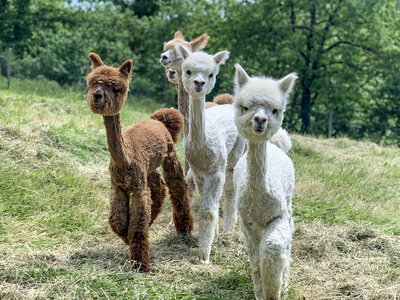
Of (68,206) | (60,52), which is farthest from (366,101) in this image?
(68,206)

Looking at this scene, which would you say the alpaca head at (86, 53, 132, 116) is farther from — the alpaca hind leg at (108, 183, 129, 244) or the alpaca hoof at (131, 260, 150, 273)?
the alpaca hoof at (131, 260, 150, 273)

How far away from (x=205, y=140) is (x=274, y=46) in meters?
16.4

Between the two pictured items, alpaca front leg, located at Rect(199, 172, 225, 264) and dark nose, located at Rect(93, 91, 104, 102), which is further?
alpaca front leg, located at Rect(199, 172, 225, 264)

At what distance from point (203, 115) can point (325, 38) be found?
1633 cm

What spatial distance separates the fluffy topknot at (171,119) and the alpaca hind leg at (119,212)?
1262mm

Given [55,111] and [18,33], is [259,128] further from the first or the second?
[18,33]

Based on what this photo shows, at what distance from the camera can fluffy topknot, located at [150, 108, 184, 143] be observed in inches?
238

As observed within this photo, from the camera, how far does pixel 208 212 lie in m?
5.56

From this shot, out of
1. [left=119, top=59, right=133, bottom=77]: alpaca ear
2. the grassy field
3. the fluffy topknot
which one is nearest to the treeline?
the grassy field

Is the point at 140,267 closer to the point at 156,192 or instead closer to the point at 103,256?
the point at 103,256

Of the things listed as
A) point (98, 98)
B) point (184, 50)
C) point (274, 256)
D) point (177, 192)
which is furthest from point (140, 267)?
point (184, 50)

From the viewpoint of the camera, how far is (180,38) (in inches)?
280

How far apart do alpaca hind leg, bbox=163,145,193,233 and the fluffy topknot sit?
0.95ft

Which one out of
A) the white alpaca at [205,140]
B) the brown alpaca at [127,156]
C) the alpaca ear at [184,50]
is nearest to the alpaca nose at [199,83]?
the white alpaca at [205,140]
